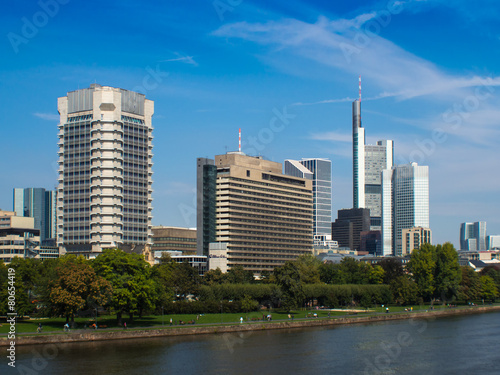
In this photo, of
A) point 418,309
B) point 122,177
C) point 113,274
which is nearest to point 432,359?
point 113,274

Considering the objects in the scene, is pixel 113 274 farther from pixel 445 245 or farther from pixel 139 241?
pixel 445 245

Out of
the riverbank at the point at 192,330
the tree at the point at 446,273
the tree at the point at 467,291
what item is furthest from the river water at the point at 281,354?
the tree at the point at 467,291

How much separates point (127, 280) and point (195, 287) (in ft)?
158

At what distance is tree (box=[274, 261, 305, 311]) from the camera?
143 m

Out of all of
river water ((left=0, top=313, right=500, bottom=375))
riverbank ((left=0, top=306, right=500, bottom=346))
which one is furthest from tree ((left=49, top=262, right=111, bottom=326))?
river water ((left=0, top=313, right=500, bottom=375))

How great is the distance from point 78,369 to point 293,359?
90.2 feet

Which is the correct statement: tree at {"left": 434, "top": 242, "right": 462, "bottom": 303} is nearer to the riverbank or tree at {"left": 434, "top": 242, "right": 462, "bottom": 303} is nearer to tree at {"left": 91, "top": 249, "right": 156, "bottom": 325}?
the riverbank

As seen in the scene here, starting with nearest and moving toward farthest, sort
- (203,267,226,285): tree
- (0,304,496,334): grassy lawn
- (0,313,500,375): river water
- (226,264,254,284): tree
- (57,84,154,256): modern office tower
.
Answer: (0,313,500,375): river water
(0,304,496,334): grassy lawn
(203,267,226,285): tree
(226,264,254,284): tree
(57,84,154,256): modern office tower

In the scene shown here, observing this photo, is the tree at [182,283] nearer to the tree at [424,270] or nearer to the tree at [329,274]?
the tree at [329,274]

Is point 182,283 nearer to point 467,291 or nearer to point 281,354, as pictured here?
point 281,354

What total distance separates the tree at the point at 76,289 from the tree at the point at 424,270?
346 feet

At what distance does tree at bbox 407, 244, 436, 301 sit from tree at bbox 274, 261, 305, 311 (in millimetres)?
53087

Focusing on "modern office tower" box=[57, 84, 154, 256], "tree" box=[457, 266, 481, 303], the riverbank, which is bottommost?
"tree" box=[457, 266, 481, 303]

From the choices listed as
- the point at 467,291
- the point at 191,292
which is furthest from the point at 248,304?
the point at 467,291
